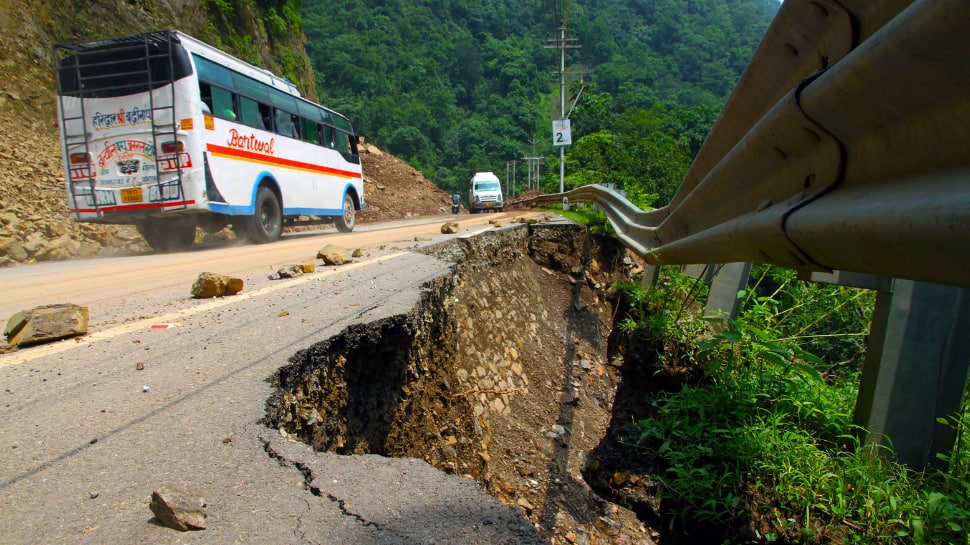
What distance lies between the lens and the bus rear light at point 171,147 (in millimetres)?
8547

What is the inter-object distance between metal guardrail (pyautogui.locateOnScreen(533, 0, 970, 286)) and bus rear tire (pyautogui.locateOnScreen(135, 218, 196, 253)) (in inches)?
380

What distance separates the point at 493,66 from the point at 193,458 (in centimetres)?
9481

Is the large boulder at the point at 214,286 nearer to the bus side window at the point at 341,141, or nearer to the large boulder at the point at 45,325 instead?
the large boulder at the point at 45,325

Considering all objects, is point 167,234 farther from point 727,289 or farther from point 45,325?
point 727,289

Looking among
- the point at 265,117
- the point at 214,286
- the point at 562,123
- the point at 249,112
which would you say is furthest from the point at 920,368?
the point at 562,123

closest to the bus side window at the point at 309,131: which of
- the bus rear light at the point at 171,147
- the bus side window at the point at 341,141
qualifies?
the bus side window at the point at 341,141

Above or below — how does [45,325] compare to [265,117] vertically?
below

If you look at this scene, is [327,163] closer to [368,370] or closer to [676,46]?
[368,370]

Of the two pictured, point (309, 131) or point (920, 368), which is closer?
point (920, 368)

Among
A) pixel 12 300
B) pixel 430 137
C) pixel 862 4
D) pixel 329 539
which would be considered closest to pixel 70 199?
pixel 12 300

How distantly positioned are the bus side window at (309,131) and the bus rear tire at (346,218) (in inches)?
70.5

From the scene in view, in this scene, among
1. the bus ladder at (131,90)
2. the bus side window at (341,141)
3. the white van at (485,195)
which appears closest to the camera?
the bus ladder at (131,90)

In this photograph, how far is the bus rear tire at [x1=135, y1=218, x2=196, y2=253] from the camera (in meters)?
9.91

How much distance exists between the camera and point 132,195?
8.77 meters
